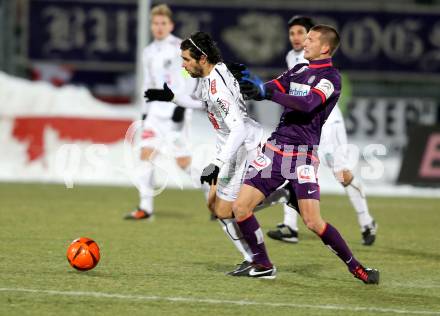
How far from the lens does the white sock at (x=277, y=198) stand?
8.46m

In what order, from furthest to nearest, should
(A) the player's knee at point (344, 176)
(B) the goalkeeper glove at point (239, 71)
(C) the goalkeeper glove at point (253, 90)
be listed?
(A) the player's knee at point (344, 176) < (B) the goalkeeper glove at point (239, 71) < (C) the goalkeeper glove at point (253, 90)

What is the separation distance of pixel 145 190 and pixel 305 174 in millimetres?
4698

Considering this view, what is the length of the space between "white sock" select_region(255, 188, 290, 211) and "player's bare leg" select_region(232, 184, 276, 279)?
1.06ft

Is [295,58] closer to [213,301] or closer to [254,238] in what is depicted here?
[254,238]

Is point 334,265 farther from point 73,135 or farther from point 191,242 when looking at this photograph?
point 73,135

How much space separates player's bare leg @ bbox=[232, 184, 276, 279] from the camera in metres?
8.06

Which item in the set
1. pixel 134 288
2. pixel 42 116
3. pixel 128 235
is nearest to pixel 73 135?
pixel 42 116

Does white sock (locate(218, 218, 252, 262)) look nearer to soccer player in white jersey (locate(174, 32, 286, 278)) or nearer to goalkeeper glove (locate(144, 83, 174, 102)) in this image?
soccer player in white jersey (locate(174, 32, 286, 278))

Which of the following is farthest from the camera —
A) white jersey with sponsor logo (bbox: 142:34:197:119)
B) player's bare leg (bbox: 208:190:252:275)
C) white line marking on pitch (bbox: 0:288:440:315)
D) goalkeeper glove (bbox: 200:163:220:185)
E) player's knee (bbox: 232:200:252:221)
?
→ white jersey with sponsor logo (bbox: 142:34:197:119)

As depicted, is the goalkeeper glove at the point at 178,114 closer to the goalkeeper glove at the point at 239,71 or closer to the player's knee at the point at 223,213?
→ the player's knee at the point at 223,213

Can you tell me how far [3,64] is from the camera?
73.6 feet

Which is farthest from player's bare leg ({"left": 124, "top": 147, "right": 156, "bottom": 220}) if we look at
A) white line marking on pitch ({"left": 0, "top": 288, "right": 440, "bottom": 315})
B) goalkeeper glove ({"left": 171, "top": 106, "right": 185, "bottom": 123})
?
white line marking on pitch ({"left": 0, "top": 288, "right": 440, "bottom": 315})

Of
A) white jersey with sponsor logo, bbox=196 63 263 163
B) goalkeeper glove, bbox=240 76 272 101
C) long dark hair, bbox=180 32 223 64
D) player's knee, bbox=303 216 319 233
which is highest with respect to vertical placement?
long dark hair, bbox=180 32 223 64

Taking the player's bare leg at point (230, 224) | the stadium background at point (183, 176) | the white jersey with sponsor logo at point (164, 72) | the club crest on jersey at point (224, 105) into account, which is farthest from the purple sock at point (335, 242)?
the white jersey with sponsor logo at point (164, 72)
